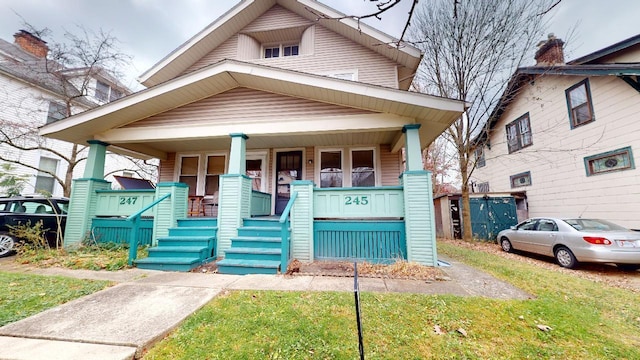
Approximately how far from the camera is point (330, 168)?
785 centimetres

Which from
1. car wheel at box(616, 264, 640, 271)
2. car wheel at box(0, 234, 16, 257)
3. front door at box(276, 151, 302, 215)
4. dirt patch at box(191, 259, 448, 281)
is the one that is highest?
front door at box(276, 151, 302, 215)

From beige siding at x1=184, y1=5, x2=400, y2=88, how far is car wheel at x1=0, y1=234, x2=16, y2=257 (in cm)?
703

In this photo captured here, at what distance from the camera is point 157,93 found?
5.77m

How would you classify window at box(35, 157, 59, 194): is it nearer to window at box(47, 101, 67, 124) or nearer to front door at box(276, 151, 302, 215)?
window at box(47, 101, 67, 124)

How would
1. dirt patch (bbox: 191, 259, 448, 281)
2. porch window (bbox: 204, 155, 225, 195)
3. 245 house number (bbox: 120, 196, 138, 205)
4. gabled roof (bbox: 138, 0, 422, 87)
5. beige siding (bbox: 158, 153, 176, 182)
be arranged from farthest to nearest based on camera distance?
beige siding (bbox: 158, 153, 176, 182) → porch window (bbox: 204, 155, 225, 195) → gabled roof (bbox: 138, 0, 422, 87) → 245 house number (bbox: 120, 196, 138, 205) → dirt patch (bbox: 191, 259, 448, 281)

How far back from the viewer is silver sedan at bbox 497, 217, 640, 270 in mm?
4859

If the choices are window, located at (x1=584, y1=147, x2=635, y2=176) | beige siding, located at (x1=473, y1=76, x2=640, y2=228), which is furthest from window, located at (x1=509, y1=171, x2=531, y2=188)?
window, located at (x1=584, y1=147, x2=635, y2=176)

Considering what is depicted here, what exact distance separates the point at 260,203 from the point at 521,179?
12.1 m

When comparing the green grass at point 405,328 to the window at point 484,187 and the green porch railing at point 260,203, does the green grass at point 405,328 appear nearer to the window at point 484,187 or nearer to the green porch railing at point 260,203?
the green porch railing at point 260,203

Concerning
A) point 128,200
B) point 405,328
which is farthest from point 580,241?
point 128,200

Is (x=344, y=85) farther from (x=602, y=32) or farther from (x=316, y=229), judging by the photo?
(x=602, y=32)

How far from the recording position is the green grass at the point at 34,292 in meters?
2.84

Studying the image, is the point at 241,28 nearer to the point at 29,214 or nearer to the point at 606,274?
the point at 29,214

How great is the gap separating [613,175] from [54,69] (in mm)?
21396
